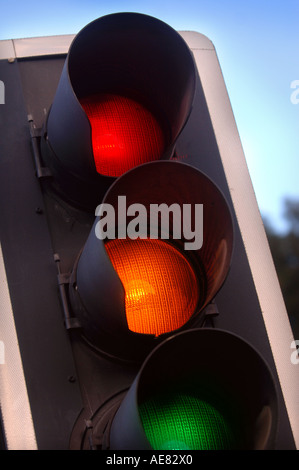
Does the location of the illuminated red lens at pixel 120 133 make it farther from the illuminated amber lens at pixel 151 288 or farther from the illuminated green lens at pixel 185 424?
the illuminated green lens at pixel 185 424

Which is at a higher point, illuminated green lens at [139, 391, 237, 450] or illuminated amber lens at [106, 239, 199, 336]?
illuminated amber lens at [106, 239, 199, 336]

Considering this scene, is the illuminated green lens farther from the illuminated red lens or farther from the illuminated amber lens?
the illuminated red lens

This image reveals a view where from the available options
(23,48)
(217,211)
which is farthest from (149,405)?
(23,48)

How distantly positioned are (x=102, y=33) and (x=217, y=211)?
56cm

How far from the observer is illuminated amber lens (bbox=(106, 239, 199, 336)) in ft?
6.25

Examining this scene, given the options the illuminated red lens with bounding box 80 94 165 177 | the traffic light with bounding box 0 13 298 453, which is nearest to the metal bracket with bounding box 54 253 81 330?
the traffic light with bounding box 0 13 298 453

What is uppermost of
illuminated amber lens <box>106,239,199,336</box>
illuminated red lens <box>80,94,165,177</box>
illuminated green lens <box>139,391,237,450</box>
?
illuminated red lens <box>80,94,165,177</box>

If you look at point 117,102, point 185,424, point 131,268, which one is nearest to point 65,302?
point 131,268

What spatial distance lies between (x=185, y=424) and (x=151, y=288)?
12.4 inches

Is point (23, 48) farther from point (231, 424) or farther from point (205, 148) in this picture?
point (231, 424)

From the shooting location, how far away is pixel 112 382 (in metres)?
2.00

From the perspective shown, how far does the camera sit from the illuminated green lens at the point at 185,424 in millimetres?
1734
